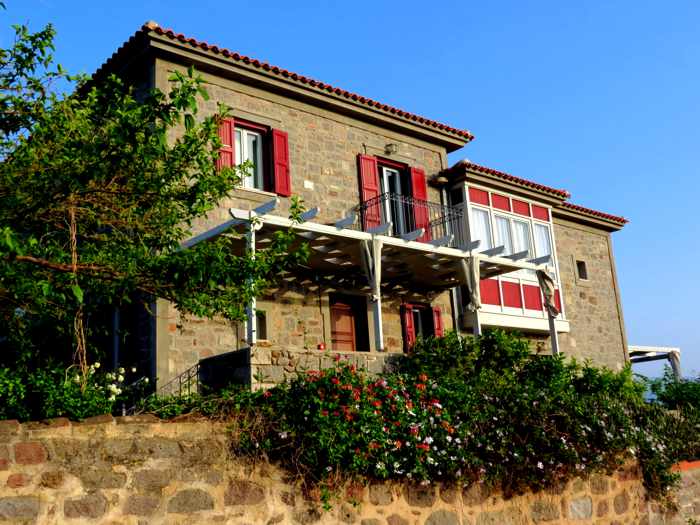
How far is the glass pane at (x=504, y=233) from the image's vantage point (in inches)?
647

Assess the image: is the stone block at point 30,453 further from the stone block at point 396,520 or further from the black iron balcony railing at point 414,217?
the black iron balcony railing at point 414,217

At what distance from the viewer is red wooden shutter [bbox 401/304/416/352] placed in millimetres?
14156

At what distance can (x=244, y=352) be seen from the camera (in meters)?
9.03

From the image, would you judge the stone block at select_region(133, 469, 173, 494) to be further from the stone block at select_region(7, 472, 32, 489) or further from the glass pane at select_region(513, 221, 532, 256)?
the glass pane at select_region(513, 221, 532, 256)

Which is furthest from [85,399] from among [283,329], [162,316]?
[283,329]

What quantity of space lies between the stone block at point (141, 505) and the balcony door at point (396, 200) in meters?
9.01

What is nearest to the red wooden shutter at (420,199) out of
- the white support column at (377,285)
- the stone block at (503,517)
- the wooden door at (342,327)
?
the wooden door at (342,327)

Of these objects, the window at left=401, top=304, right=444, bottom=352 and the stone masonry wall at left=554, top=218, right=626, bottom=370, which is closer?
the window at left=401, top=304, right=444, bottom=352

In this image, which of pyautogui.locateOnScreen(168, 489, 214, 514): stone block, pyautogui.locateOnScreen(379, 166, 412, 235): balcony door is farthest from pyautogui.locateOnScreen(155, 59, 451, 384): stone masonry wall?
pyautogui.locateOnScreen(168, 489, 214, 514): stone block

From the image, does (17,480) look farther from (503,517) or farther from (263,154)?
(263,154)

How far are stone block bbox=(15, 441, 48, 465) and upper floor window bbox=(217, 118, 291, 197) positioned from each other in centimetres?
753

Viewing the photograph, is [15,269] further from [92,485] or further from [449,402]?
[449,402]

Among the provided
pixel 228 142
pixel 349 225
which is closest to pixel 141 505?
pixel 228 142

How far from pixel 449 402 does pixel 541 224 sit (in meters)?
10.8
